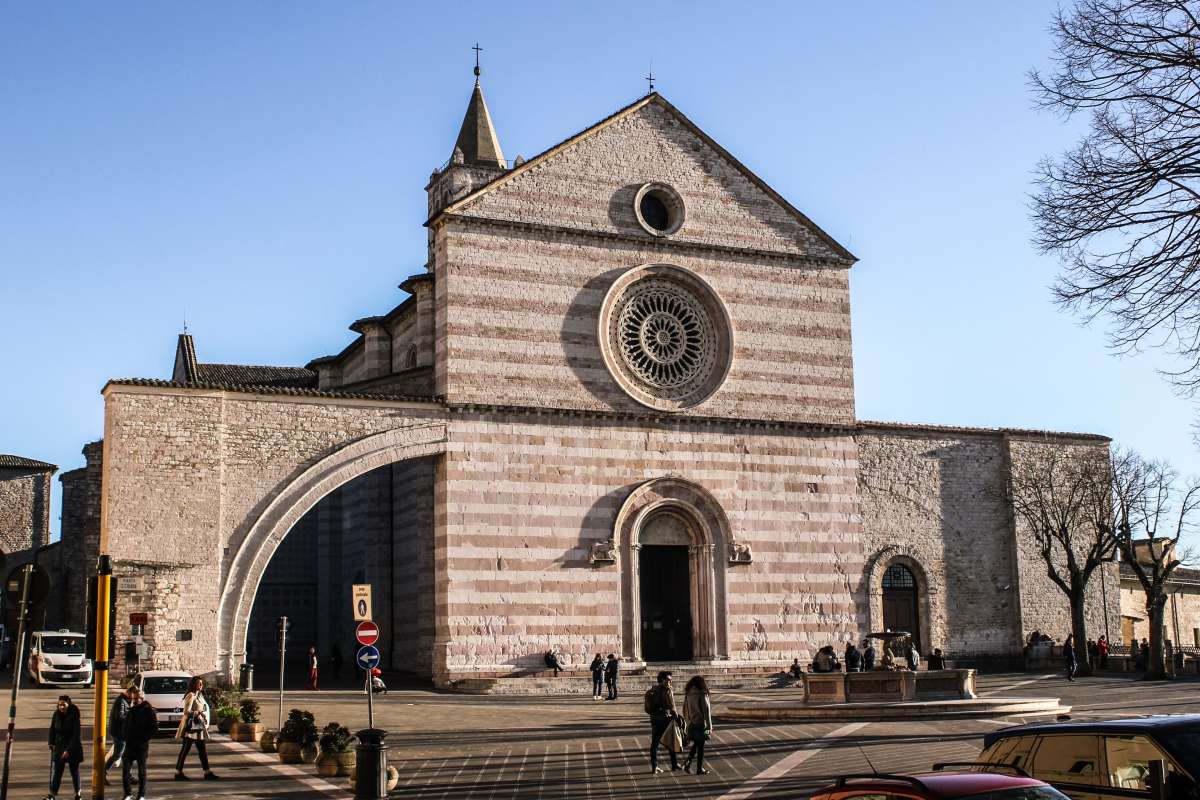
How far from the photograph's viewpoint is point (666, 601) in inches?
1382

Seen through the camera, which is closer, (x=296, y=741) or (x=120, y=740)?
(x=120, y=740)

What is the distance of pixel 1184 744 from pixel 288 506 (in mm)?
23289

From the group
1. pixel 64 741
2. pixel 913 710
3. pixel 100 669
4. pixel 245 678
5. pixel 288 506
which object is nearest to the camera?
pixel 100 669

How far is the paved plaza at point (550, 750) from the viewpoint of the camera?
1734 centimetres

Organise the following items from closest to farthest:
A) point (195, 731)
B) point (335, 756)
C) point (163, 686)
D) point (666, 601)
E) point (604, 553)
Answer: point (195, 731), point (335, 756), point (163, 686), point (604, 553), point (666, 601)

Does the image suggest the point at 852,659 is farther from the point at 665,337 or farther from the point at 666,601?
the point at 665,337

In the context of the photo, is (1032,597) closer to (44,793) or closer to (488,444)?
(488,444)

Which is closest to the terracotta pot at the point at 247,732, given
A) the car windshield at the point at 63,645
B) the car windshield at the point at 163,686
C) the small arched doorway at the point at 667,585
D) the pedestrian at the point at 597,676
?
the car windshield at the point at 163,686

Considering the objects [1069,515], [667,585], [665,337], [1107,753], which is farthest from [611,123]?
[1107,753]

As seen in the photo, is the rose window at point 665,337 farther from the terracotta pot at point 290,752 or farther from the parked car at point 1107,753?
the parked car at point 1107,753

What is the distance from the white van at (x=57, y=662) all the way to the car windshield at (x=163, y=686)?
7739 mm

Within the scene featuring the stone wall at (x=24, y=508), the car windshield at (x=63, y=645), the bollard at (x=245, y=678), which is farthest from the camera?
the stone wall at (x=24, y=508)

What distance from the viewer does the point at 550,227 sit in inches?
1346

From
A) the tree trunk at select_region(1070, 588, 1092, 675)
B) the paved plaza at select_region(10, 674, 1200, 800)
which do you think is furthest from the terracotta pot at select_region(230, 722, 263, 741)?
the tree trunk at select_region(1070, 588, 1092, 675)
